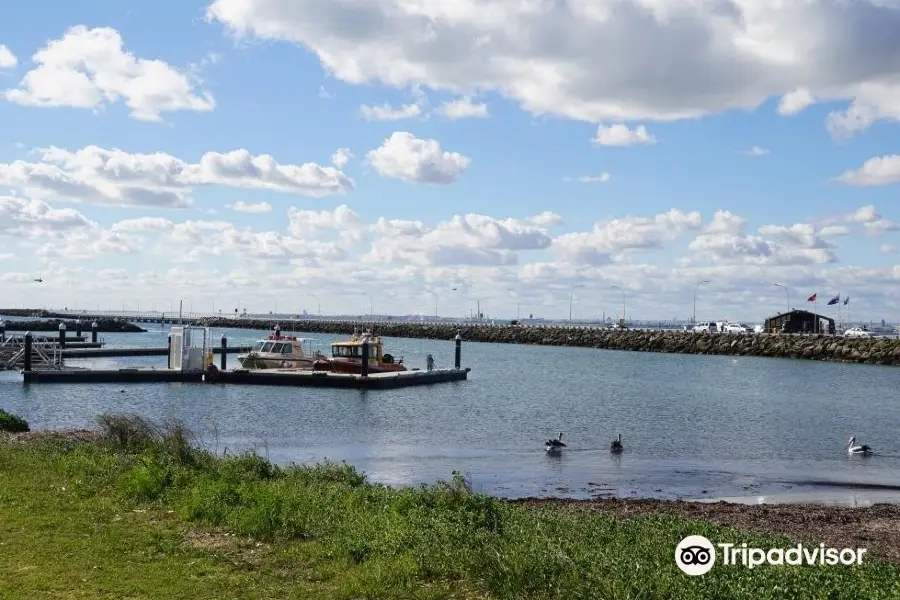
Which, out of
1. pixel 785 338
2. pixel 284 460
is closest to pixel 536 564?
pixel 284 460

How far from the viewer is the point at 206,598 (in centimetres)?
848

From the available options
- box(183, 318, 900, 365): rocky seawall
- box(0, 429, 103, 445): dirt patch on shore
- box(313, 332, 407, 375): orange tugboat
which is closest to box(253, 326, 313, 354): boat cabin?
box(313, 332, 407, 375): orange tugboat

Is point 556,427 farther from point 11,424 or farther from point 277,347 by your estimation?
point 277,347

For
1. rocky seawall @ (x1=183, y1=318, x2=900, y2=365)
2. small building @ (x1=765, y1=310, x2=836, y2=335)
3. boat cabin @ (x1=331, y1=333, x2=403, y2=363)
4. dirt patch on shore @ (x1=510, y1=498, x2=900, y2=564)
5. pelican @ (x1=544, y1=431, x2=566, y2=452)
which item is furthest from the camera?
small building @ (x1=765, y1=310, x2=836, y2=335)

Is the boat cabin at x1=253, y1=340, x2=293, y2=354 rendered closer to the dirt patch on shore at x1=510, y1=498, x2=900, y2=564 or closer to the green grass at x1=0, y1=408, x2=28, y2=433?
the green grass at x1=0, y1=408, x2=28, y2=433

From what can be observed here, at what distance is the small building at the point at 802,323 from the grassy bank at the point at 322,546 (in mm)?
106674

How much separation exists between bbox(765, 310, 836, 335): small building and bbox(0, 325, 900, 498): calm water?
49.4 m

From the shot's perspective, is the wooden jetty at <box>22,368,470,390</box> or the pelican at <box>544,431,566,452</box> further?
the wooden jetty at <box>22,368,470,390</box>

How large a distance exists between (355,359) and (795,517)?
39087mm

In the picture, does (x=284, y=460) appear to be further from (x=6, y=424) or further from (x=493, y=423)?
(x=493, y=423)

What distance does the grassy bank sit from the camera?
846 cm

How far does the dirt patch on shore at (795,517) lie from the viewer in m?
14.0

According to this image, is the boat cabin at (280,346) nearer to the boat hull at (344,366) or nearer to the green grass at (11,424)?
the boat hull at (344,366)

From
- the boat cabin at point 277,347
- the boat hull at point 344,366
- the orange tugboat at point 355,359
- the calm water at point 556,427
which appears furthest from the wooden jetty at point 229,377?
the boat cabin at point 277,347
